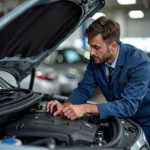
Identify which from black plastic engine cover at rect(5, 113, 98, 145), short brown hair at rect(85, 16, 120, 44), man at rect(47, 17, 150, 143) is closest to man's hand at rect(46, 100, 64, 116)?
man at rect(47, 17, 150, 143)

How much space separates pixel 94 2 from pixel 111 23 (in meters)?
0.23

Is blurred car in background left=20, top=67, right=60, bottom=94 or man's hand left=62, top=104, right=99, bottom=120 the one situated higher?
man's hand left=62, top=104, right=99, bottom=120

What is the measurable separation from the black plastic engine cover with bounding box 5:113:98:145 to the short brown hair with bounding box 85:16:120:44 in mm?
604

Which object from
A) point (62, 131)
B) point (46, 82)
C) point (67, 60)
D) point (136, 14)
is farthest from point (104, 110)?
point (136, 14)

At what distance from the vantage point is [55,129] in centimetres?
178

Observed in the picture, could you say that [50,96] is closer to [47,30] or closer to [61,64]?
[47,30]

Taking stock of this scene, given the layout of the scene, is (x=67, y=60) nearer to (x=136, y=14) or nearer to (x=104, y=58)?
(x=104, y=58)

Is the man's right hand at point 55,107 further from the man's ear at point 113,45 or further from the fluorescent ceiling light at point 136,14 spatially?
the fluorescent ceiling light at point 136,14

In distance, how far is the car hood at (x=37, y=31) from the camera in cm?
203

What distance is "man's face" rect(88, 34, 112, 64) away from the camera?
2.20 metres

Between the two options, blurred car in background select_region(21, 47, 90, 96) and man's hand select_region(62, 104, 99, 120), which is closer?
man's hand select_region(62, 104, 99, 120)

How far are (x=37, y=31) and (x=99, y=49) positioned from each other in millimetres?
483

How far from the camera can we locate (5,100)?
80.0 inches

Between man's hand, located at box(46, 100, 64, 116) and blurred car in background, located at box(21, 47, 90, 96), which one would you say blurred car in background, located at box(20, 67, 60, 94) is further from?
man's hand, located at box(46, 100, 64, 116)
